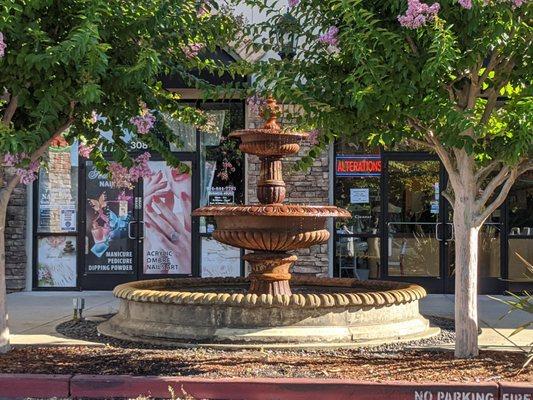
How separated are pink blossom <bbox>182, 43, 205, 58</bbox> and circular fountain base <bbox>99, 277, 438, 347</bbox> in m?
2.72

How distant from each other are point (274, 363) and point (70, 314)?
183 inches

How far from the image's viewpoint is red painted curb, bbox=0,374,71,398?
19.0ft

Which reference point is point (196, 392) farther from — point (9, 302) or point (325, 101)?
point (9, 302)

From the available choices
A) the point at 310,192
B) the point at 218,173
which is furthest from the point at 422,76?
the point at 218,173

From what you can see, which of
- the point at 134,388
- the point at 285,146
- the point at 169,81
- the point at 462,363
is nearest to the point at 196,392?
the point at 134,388

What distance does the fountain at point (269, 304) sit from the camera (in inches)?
291

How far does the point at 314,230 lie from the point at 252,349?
179 centimetres

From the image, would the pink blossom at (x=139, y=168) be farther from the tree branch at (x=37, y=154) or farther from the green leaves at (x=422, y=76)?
the green leaves at (x=422, y=76)

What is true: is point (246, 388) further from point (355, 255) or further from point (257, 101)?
point (355, 255)

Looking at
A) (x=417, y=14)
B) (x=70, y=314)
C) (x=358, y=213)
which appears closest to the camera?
(x=417, y=14)

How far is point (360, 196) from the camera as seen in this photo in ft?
41.4

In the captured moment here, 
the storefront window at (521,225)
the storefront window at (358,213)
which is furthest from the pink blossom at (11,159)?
the storefront window at (521,225)

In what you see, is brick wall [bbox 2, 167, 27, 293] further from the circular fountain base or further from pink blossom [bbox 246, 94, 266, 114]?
pink blossom [bbox 246, 94, 266, 114]

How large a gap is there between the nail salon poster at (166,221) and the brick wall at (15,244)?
2.32 meters
